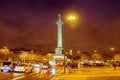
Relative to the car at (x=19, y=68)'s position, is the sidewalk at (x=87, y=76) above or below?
below

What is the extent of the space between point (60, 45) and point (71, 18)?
102863mm

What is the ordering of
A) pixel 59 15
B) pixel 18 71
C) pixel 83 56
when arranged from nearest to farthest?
pixel 18 71 < pixel 59 15 < pixel 83 56

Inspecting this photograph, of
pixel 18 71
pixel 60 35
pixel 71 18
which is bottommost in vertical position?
pixel 18 71

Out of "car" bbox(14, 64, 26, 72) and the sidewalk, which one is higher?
"car" bbox(14, 64, 26, 72)

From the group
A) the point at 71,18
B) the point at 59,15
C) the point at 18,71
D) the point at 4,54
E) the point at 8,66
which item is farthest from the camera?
the point at 59,15

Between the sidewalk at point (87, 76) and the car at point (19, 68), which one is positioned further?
the car at point (19, 68)

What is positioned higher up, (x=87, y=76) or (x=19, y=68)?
(x=19, y=68)

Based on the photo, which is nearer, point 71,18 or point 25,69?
point 25,69

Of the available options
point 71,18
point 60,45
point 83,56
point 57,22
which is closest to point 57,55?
point 60,45

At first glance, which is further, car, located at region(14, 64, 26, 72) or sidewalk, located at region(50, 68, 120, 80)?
car, located at region(14, 64, 26, 72)

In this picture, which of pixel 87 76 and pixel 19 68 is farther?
pixel 19 68

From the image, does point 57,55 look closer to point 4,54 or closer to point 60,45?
point 60,45

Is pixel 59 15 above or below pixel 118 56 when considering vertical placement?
above

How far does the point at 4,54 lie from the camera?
14325 centimetres
